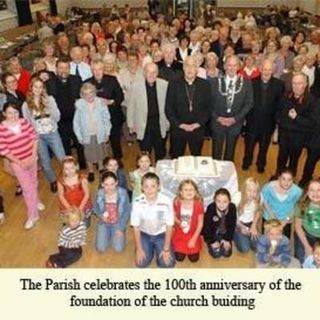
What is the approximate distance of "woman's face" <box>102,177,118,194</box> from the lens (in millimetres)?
4031

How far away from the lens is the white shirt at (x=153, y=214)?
383 cm

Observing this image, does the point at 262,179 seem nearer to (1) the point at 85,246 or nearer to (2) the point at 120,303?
(1) the point at 85,246

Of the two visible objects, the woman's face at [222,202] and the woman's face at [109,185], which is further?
the woman's face at [109,185]

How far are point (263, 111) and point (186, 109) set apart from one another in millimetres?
933

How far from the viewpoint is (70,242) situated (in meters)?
4.08

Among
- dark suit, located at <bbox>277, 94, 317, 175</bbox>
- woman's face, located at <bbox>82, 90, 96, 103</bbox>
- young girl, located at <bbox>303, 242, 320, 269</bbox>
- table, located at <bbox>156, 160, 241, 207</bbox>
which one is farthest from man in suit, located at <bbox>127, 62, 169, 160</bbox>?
young girl, located at <bbox>303, 242, 320, 269</bbox>

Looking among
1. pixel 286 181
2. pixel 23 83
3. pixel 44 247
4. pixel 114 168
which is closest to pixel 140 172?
pixel 114 168

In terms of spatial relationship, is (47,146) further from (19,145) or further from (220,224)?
(220,224)

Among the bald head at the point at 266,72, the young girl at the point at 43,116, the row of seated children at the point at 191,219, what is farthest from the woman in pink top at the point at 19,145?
the bald head at the point at 266,72

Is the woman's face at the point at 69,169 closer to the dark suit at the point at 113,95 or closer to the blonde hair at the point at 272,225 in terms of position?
the dark suit at the point at 113,95

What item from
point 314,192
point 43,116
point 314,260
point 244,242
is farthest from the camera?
point 43,116

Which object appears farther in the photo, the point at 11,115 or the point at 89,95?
the point at 89,95

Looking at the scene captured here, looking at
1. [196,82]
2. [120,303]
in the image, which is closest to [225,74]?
[196,82]

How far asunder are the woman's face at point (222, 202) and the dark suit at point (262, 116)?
1588mm
